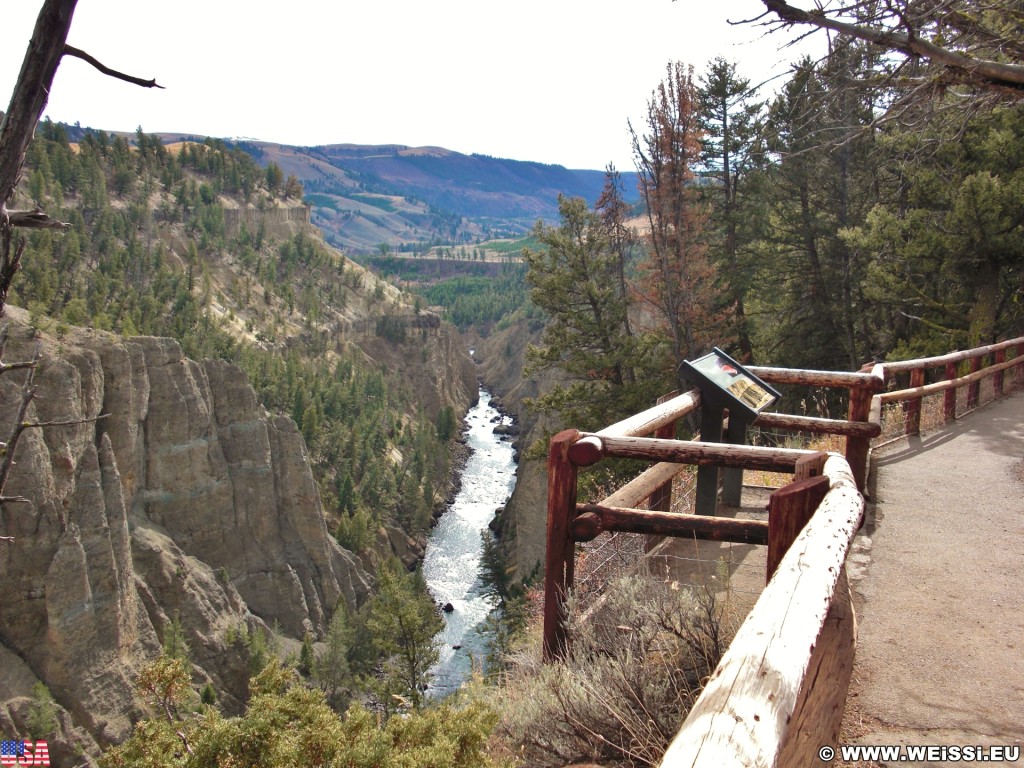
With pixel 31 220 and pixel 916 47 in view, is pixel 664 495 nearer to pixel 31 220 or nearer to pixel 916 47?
pixel 916 47

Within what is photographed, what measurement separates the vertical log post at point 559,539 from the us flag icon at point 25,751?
23.2m

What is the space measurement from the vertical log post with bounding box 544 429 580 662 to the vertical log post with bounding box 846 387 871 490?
3.38 meters

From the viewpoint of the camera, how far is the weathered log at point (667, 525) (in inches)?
130

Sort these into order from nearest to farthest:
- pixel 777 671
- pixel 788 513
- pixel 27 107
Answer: pixel 777 671
pixel 788 513
pixel 27 107

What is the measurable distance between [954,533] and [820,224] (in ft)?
61.0

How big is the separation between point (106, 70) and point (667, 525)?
342 centimetres

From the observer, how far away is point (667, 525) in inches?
132

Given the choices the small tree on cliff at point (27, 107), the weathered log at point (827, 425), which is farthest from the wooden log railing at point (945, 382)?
the small tree on cliff at point (27, 107)

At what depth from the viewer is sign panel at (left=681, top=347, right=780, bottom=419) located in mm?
5258

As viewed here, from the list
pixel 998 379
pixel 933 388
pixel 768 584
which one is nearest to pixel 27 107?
pixel 768 584

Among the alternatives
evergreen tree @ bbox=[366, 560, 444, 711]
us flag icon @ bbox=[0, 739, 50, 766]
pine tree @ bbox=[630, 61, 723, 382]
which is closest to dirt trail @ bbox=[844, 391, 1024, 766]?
pine tree @ bbox=[630, 61, 723, 382]

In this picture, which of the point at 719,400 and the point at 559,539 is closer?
the point at 559,539

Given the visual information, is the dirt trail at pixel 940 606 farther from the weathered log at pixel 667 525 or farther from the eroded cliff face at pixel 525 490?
the eroded cliff face at pixel 525 490

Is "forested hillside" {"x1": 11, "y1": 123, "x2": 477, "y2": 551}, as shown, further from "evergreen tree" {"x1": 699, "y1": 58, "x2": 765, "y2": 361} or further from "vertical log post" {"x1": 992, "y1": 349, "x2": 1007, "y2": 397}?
"vertical log post" {"x1": 992, "y1": 349, "x2": 1007, "y2": 397}
